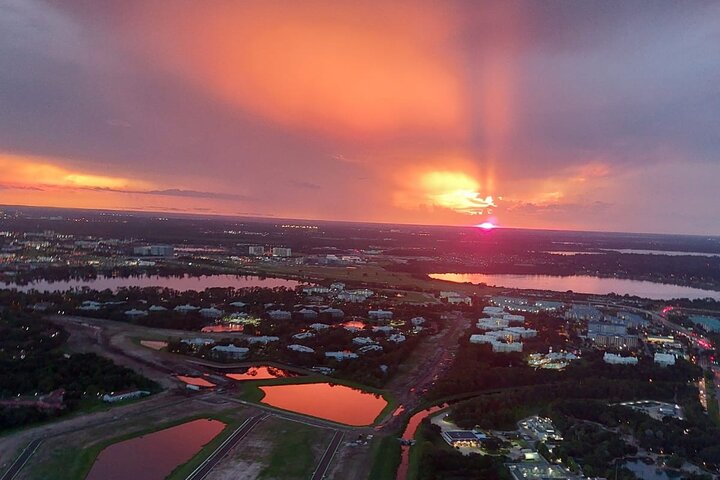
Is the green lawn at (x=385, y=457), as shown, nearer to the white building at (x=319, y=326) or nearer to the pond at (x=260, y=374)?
the pond at (x=260, y=374)

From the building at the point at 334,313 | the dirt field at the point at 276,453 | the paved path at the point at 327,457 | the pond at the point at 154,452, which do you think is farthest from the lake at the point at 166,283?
the paved path at the point at 327,457

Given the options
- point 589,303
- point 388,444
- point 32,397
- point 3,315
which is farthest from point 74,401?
point 589,303

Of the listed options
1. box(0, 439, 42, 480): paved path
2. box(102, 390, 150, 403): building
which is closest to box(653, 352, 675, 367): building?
box(102, 390, 150, 403): building

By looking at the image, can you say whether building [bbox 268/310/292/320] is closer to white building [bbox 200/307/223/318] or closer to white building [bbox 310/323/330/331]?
white building [bbox 310/323/330/331]

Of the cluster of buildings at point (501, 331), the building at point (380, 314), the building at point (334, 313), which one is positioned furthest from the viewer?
the building at point (380, 314)

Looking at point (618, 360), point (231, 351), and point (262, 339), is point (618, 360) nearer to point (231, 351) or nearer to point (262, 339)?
point (262, 339)

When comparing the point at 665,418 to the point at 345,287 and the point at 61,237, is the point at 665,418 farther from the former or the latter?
the point at 61,237

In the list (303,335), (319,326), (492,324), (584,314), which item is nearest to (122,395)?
(303,335)
